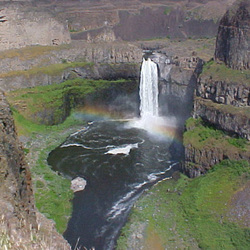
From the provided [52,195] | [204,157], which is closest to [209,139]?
[204,157]

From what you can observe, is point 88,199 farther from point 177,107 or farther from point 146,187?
point 177,107

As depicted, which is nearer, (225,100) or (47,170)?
(225,100)

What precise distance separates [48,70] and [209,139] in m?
17.9

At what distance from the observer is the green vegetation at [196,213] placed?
16453 millimetres

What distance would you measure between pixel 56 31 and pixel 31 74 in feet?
24.6

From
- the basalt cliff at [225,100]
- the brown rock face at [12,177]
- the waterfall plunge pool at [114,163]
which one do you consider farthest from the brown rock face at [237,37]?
the brown rock face at [12,177]

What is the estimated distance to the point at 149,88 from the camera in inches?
1340

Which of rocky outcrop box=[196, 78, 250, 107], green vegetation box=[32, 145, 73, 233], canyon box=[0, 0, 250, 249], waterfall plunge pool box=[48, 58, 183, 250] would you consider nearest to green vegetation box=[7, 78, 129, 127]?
canyon box=[0, 0, 250, 249]

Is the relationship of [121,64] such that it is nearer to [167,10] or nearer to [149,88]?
[149,88]

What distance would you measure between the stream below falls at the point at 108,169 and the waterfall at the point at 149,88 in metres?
2.40

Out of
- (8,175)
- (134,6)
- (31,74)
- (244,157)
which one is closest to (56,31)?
(31,74)

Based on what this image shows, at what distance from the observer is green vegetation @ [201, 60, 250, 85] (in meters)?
23.2

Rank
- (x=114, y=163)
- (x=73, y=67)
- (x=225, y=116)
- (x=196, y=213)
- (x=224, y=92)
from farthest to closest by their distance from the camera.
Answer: (x=73, y=67) → (x=114, y=163) → (x=224, y=92) → (x=225, y=116) → (x=196, y=213)

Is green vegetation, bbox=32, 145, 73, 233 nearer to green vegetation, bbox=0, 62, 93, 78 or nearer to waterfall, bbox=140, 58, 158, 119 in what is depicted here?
green vegetation, bbox=0, 62, 93, 78
